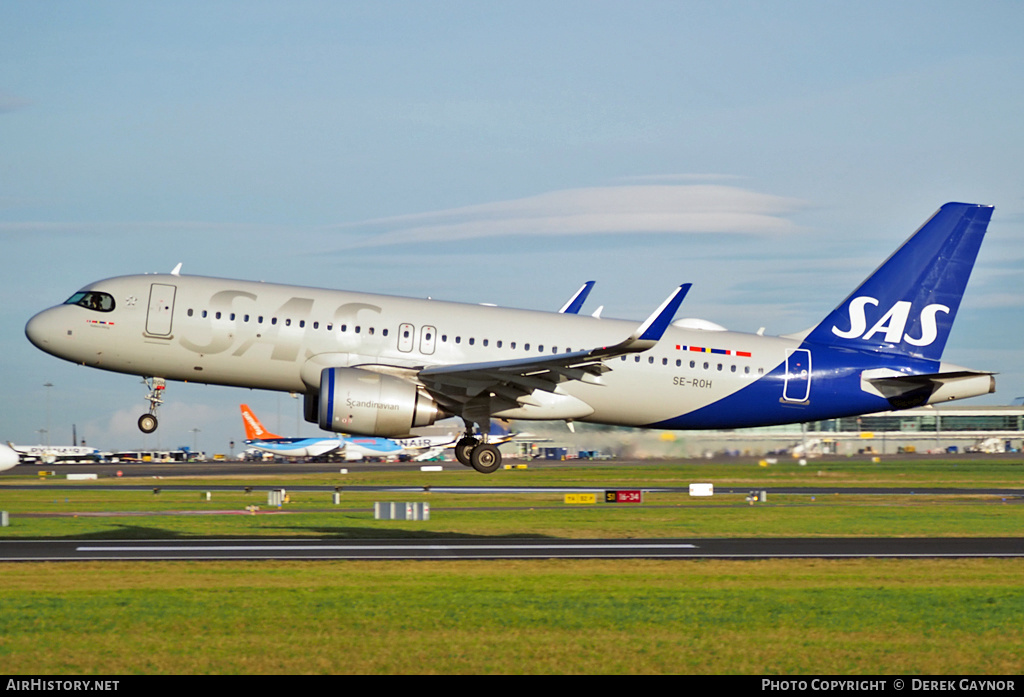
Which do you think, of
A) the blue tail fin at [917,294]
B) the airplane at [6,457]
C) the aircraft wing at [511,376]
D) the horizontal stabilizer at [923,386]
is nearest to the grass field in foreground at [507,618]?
the aircraft wing at [511,376]

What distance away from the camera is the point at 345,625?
19562 millimetres

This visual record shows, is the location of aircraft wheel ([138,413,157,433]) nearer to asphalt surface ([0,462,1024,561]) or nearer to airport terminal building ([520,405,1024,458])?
asphalt surface ([0,462,1024,561])

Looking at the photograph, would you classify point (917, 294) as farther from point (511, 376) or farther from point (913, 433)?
point (913, 433)

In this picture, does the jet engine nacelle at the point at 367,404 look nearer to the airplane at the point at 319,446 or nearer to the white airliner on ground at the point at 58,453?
the airplane at the point at 319,446

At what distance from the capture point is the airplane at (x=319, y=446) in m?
125

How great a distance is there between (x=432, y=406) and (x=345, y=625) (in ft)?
45.9

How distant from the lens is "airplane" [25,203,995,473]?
110 feet

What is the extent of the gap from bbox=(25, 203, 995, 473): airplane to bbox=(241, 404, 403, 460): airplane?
287 feet

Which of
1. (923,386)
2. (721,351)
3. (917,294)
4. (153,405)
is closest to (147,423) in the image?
(153,405)

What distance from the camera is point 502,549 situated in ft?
103

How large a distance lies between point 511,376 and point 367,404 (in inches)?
163
